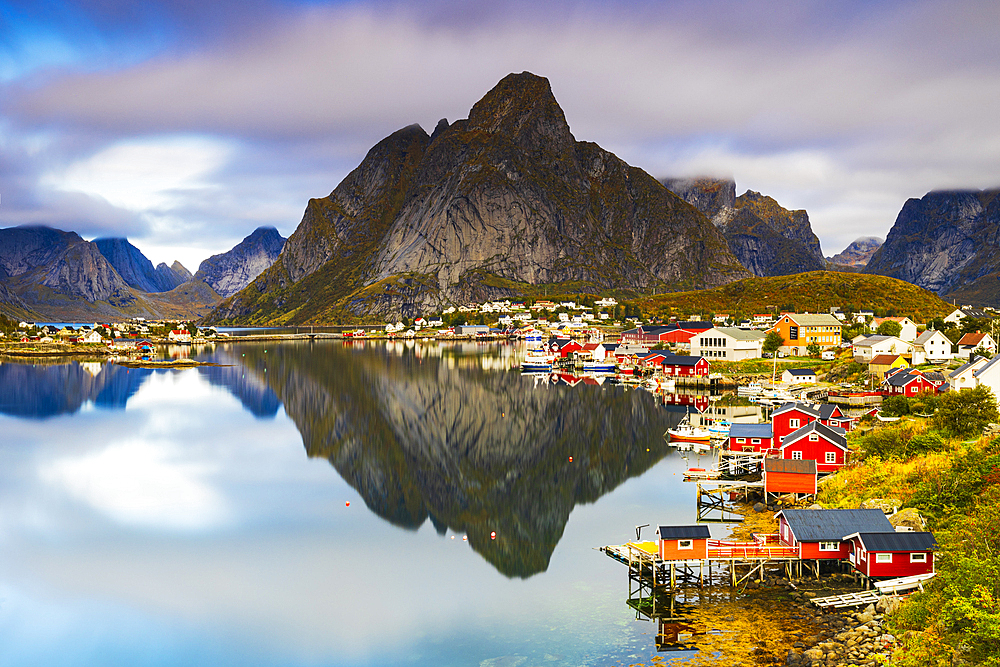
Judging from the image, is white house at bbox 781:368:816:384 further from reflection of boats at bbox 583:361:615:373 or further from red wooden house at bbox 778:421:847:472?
red wooden house at bbox 778:421:847:472

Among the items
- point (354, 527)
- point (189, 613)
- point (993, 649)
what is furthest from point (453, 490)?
point (993, 649)

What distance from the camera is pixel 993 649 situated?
14.6 m

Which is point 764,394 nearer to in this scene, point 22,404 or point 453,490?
point 453,490

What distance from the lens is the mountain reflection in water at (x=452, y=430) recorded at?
33.6 meters

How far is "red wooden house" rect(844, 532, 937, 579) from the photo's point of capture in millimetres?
20484

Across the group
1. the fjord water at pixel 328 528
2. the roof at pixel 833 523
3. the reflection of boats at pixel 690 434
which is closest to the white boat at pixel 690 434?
the reflection of boats at pixel 690 434

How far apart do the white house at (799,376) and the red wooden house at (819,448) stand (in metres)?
34.2

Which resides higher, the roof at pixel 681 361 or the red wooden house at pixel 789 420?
the roof at pixel 681 361

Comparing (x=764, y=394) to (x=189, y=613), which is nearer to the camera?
(x=189, y=613)

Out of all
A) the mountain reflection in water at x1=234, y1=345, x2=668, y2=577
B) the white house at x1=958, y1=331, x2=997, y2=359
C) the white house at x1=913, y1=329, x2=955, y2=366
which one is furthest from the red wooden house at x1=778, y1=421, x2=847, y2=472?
the white house at x1=913, y1=329, x2=955, y2=366

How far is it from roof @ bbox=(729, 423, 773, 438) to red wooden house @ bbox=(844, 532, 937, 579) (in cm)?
1598

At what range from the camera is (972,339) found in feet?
241

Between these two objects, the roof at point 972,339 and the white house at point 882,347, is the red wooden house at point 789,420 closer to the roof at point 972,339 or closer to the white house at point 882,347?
the white house at point 882,347

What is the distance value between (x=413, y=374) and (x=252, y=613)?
213ft
